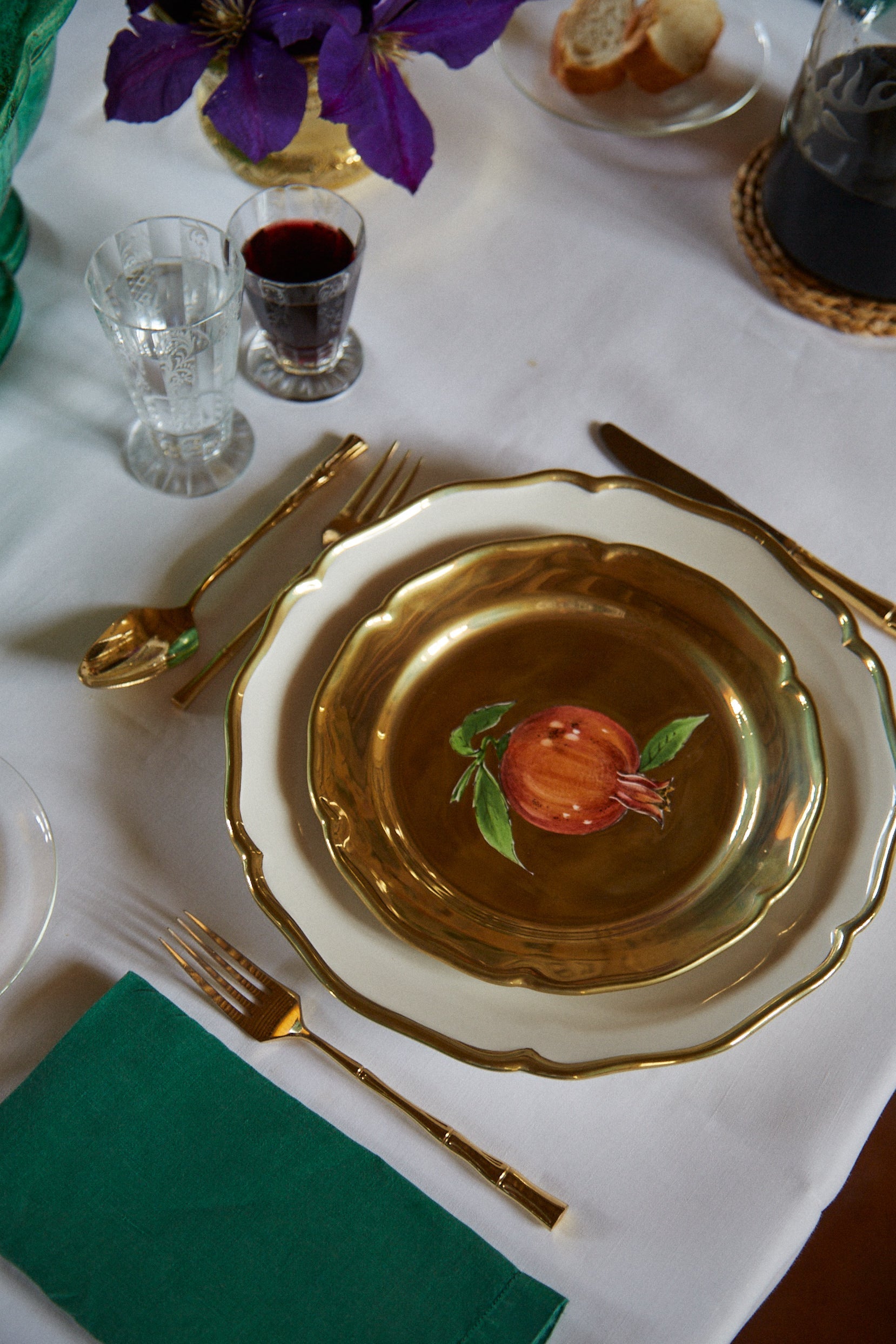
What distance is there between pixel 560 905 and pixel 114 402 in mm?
457

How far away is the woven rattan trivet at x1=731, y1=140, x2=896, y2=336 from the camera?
75 cm

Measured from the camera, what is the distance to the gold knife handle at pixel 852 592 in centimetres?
65

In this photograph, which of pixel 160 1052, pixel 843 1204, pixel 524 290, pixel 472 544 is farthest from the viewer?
pixel 843 1204

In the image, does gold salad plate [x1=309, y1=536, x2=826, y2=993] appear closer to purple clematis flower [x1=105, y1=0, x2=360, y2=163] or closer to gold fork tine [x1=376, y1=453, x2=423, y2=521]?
gold fork tine [x1=376, y1=453, x2=423, y2=521]

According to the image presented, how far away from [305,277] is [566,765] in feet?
1.23

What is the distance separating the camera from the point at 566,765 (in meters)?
0.58

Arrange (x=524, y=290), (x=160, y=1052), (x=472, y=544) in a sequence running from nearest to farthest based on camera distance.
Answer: (x=160, y=1052) → (x=472, y=544) → (x=524, y=290)

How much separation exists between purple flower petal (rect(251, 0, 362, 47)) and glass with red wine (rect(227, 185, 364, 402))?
9 centimetres

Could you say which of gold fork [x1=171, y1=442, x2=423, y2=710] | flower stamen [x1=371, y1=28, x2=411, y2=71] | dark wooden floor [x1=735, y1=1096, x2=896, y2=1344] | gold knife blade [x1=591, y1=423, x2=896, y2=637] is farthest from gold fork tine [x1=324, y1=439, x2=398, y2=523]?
dark wooden floor [x1=735, y1=1096, x2=896, y2=1344]

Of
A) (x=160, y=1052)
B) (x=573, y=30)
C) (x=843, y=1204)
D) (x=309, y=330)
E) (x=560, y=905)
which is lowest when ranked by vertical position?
(x=843, y=1204)

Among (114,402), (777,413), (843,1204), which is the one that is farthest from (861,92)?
(843,1204)

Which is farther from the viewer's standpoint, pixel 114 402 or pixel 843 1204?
pixel 843 1204

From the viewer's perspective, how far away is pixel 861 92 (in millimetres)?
662

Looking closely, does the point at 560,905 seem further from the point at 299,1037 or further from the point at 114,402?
the point at 114,402
